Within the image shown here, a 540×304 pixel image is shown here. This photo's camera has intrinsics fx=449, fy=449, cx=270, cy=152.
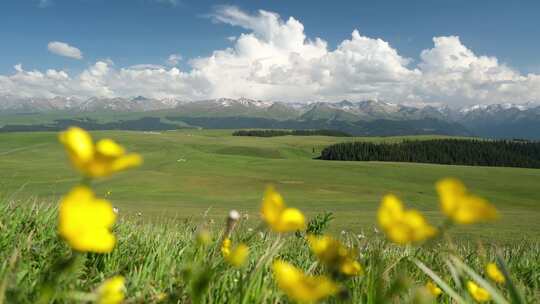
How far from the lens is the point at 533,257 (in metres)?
6.20

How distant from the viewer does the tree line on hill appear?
472 ft

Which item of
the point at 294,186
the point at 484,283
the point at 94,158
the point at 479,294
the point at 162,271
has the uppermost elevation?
the point at 94,158

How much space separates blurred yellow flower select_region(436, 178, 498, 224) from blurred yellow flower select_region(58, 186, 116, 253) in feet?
2.43

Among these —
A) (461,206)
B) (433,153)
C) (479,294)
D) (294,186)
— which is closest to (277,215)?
(461,206)

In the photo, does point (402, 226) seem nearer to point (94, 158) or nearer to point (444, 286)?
point (94, 158)

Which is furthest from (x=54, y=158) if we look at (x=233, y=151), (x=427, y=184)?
(x=427, y=184)

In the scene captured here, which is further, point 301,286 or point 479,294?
point 479,294

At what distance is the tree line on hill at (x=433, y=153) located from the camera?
144 meters

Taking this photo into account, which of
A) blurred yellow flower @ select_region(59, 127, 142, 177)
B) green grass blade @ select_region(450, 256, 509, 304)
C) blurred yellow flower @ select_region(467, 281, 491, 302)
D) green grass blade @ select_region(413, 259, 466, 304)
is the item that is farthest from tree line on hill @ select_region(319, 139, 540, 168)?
blurred yellow flower @ select_region(59, 127, 142, 177)

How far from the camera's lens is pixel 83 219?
0.93 m

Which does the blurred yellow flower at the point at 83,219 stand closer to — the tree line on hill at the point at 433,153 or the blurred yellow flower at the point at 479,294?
the blurred yellow flower at the point at 479,294

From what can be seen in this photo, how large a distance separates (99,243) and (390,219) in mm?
661

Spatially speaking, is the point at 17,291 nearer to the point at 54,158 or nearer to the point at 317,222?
the point at 317,222

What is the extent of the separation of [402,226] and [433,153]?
6252 inches
